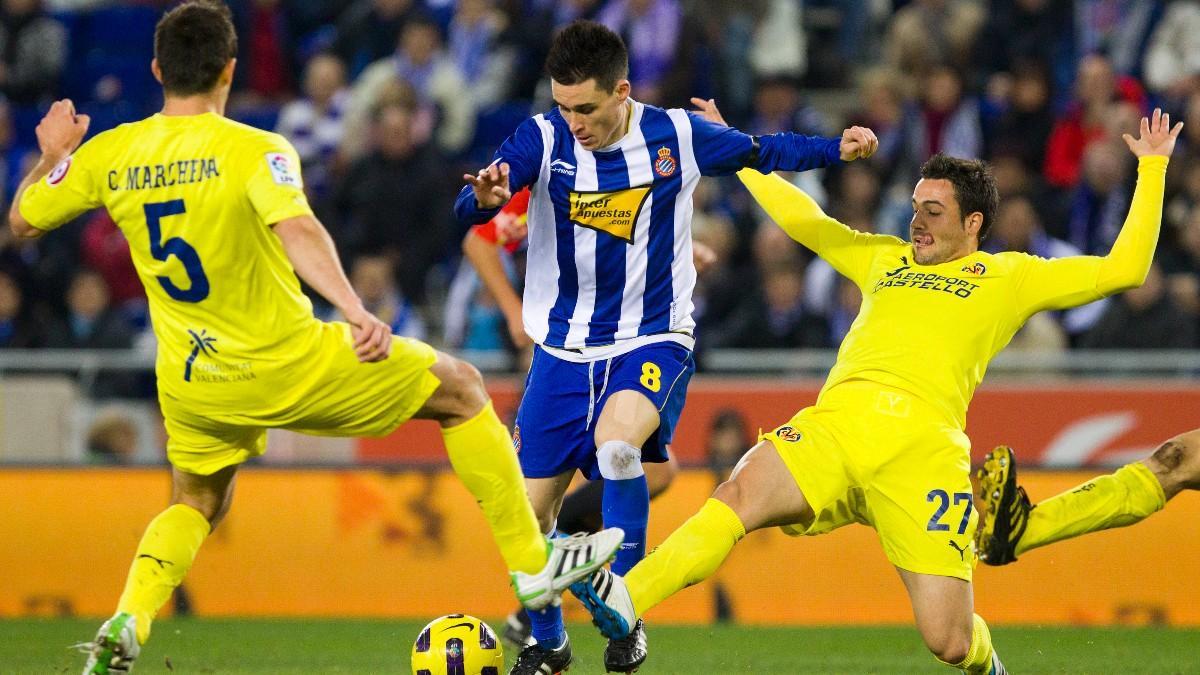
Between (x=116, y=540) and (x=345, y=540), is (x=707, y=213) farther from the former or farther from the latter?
(x=116, y=540)

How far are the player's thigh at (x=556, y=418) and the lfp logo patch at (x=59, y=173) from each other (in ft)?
6.94

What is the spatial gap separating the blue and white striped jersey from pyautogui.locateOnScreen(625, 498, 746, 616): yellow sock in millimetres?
988

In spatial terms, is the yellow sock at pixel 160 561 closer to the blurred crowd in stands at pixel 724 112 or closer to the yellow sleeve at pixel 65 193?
the yellow sleeve at pixel 65 193

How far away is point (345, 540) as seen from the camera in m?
10.6

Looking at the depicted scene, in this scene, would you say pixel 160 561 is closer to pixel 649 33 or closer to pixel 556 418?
pixel 556 418

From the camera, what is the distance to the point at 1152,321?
12.0 metres

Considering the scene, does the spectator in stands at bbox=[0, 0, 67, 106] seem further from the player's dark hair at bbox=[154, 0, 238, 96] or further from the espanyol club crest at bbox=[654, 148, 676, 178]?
the player's dark hair at bbox=[154, 0, 238, 96]

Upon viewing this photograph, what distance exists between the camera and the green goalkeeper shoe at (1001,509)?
704cm

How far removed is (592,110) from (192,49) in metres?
1.66

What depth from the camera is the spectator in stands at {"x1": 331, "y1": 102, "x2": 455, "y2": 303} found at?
13.5m

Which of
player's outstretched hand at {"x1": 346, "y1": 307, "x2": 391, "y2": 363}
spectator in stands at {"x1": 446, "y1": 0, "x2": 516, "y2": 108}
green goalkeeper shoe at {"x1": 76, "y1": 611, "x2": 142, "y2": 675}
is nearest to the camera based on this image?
player's outstretched hand at {"x1": 346, "y1": 307, "x2": 391, "y2": 363}

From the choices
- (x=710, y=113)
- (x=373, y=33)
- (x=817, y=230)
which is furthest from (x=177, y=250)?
(x=373, y=33)

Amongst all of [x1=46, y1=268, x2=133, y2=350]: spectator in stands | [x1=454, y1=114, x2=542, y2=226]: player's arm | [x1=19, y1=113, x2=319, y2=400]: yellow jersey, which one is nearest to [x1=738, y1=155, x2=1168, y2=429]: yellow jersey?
[x1=454, y1=114, x2=542, y2=226]: player's arm

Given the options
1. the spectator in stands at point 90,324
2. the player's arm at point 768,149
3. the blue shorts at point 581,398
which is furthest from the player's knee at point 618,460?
the spectator in stands at point 90,324
